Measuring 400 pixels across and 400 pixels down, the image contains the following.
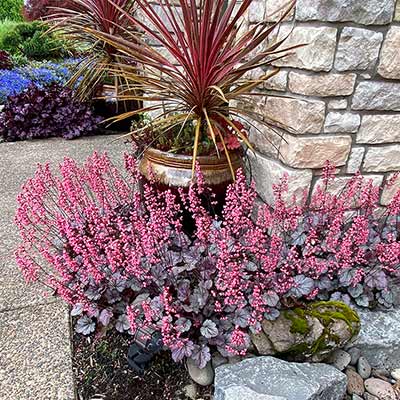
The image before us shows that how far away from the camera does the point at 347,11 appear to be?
65.6 inches

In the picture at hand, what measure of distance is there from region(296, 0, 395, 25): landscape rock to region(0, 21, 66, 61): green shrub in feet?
23.4

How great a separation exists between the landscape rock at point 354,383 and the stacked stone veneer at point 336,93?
2.83ft

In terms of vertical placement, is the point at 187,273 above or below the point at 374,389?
above

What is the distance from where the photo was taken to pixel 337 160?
1.96m

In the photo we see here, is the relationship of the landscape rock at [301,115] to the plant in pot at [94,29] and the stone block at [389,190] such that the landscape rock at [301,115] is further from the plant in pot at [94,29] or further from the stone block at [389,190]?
the plant in pot at [94,29]

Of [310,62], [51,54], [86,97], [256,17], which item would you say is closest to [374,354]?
[310,62]

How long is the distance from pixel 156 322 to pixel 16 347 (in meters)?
0.57

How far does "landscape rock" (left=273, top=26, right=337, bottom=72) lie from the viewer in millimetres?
1695

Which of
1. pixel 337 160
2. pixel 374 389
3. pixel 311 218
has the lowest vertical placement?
pixel 374 389

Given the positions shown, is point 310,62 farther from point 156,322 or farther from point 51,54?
point 51,54

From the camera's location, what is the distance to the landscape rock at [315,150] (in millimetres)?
1882

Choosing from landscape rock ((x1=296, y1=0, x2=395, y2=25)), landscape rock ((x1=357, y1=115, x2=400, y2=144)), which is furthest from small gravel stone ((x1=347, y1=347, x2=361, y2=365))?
landscape rock ((x1=296, y1=0, x2=395, y2=25))

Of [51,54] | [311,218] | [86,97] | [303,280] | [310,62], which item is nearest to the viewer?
[303,280]

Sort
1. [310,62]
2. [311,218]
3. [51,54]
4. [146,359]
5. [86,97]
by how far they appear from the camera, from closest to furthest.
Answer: [146,359] < [310,62] < [311,218] < [86,97] < [51,54]
